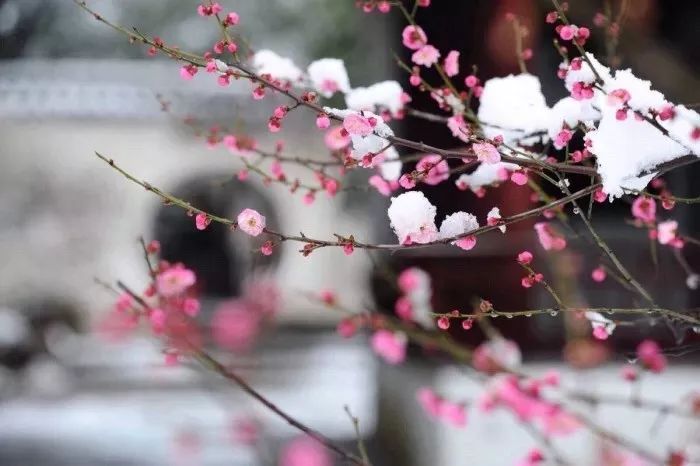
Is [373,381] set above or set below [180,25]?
below

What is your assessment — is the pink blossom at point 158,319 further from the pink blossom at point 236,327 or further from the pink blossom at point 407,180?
the pink blossom at point 236,327

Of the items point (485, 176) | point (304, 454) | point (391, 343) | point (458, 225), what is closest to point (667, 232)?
point (485, 176)

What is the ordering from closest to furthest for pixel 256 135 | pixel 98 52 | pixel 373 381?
pixel 373 381
pixel 256 135
pixel 98 52

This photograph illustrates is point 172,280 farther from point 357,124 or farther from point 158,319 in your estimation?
point 357,124

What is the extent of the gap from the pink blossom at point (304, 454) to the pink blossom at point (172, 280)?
12.8 ft

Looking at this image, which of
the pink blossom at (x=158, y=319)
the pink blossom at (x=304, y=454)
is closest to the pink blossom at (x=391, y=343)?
the pink blossom at (x=304, y=454)

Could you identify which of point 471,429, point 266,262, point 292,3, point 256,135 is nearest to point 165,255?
point 266,262

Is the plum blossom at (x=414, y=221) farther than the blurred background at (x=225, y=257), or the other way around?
the blurred background at (x=225, y=257)

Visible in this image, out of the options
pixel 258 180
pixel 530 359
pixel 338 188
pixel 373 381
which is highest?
pixel 258 180

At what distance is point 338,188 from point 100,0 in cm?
751

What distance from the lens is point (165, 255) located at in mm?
10242

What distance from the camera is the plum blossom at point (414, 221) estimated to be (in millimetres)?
1377

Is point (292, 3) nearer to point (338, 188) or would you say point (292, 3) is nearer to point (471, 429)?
point (471, 429)

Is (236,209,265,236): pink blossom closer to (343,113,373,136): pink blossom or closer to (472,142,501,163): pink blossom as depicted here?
(343,113,373,136): pink blossom
